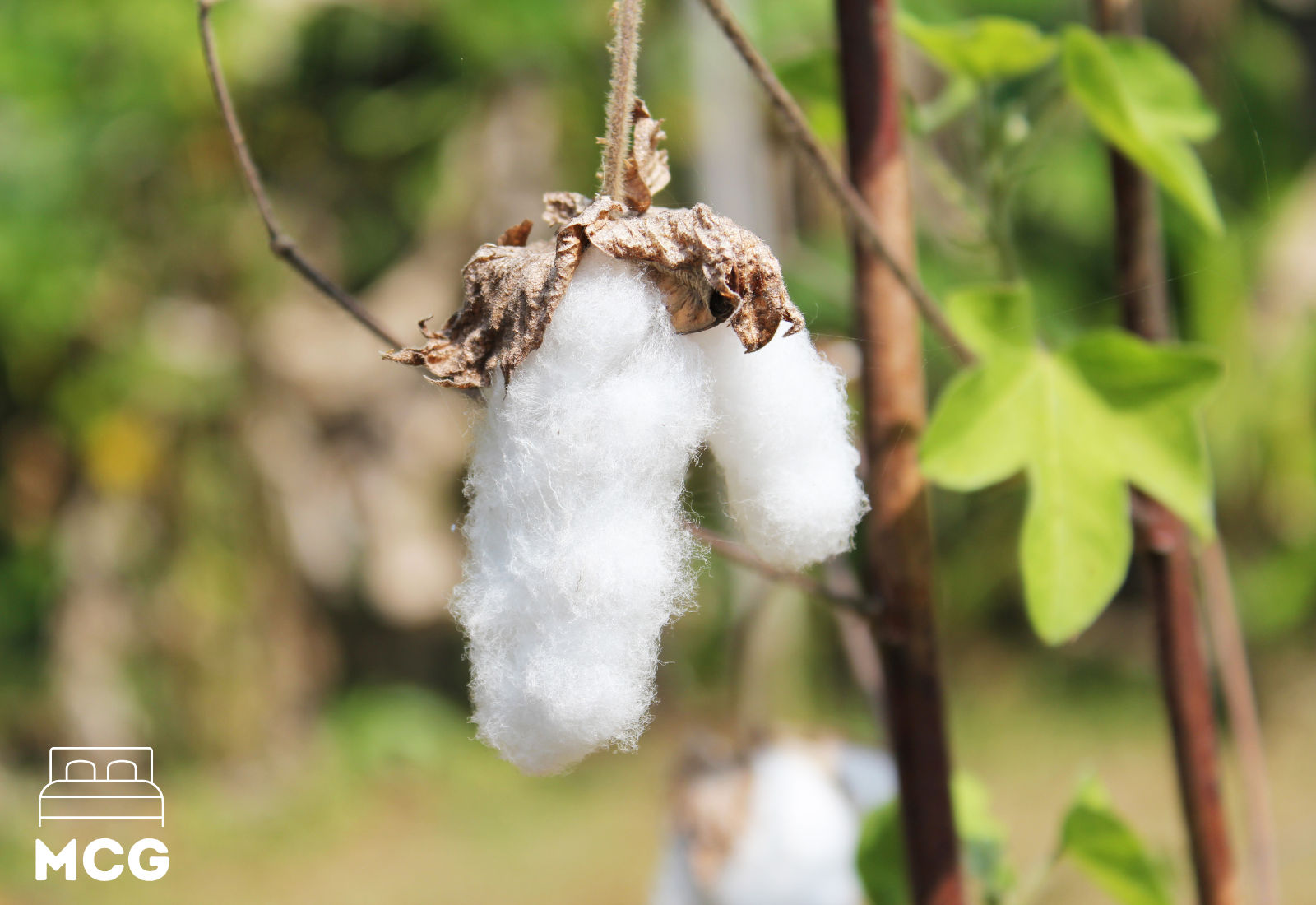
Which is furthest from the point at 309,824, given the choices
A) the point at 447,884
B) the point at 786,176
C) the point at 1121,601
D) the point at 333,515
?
the point at 1121,601

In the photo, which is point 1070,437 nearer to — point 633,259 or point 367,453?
point 633,259

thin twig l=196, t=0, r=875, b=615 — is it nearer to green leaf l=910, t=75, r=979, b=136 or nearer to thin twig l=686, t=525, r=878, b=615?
thin twig l=686, t=525, r=878, b=615

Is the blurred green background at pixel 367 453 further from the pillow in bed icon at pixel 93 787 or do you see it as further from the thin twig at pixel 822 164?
the thin twig at pixel 822 164

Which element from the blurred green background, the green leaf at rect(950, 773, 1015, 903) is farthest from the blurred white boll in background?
the blurred green background

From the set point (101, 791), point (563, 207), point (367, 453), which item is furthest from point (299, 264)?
point (101, 791)

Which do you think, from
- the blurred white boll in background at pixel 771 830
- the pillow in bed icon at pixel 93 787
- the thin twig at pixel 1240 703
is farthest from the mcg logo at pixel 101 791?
the thin twig at pixel 1240 703

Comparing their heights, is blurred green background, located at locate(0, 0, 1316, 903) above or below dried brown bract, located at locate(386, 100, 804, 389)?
above
